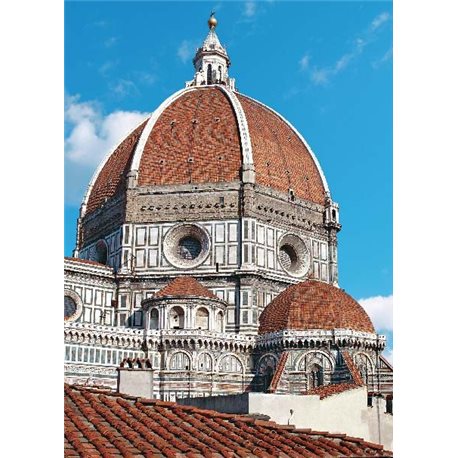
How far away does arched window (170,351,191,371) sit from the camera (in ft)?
86.9

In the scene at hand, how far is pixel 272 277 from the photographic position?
30.5 meters

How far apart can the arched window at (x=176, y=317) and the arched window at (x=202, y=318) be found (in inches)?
24.0

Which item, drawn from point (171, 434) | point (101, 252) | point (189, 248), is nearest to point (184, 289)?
point (189, 248)

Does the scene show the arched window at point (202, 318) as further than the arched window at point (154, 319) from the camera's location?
No

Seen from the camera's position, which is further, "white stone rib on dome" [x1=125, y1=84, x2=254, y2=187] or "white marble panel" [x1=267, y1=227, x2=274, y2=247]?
"white stone rib on dome" [x1=125, y1=84, x2=254, y2=187]

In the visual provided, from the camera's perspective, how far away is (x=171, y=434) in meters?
5.73

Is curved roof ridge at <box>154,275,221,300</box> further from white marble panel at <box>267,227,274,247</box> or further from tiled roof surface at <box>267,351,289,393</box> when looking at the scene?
white marble panel at <box>267,227,274,247</box>

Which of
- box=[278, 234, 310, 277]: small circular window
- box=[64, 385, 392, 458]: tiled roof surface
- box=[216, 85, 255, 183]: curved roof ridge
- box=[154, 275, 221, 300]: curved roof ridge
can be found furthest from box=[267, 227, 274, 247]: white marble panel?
box=[64, 385, 392, 458]: tiled roof surface

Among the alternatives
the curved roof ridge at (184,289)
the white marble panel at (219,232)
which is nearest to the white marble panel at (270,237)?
the white marble panel at (219,232)

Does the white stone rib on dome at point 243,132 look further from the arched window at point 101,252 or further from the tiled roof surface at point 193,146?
the arched window at point 101,252

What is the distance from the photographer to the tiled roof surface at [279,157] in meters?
32.9

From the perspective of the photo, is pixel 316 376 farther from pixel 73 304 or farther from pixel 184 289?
pixel 73 304

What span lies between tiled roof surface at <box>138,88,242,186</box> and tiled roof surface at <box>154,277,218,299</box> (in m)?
5.21
